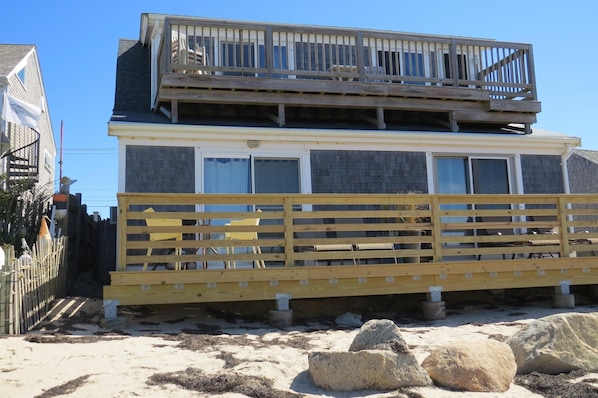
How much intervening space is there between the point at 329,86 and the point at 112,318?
5881 mm

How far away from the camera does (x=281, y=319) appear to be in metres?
7.70

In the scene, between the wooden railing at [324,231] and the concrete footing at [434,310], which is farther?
the concrete footing at [434,310]

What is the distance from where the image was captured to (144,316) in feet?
26.2

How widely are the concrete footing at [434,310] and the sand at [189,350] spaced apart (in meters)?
0.15

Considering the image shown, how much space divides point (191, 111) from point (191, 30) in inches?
71.5

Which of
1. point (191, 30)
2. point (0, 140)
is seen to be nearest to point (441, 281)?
point (191, 30)

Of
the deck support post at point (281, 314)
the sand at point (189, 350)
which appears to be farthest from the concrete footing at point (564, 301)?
the deck support post at point (281, 314)

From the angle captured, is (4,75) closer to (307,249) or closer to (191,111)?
(191,111)


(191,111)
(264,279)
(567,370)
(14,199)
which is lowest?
(567,370)

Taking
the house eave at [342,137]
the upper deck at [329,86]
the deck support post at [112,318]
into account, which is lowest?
the deck support post at [112,318]

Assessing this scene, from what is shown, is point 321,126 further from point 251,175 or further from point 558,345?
point 558,345

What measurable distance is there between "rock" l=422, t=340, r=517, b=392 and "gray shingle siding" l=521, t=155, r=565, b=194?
649cm

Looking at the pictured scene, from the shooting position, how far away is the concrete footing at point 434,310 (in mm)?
8312

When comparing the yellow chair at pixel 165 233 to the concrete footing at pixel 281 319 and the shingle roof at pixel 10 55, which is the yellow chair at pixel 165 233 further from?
the shingle roof at pixel 10 55
